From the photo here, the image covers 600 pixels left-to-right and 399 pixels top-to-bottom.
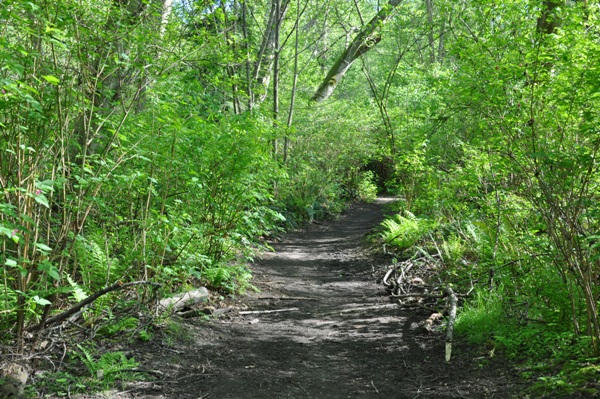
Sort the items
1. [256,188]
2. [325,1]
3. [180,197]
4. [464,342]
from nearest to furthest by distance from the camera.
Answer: [464,342] → [180,197] → [256,188] → [325,1]

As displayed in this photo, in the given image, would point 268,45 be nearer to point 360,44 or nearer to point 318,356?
point 360,44

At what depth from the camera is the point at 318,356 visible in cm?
525

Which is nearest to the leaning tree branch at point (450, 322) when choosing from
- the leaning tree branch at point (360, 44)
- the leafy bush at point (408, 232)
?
the leafy bush at point (408, 232)

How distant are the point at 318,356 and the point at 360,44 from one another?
1255cm

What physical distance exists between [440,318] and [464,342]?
96 cm

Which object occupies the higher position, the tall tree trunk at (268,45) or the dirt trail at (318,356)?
the tall tree trunk at (268,45)

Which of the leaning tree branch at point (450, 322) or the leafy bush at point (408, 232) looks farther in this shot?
the leafy bush at point (408, 232)

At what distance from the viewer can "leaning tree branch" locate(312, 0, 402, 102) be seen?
14.4 m

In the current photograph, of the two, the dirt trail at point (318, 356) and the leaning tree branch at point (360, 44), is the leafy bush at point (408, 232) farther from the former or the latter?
the leaning tree branch at point (360, 44)

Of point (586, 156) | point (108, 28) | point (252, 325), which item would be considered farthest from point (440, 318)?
point (108, 28)

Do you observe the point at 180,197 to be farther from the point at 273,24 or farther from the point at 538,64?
the point at 273,24

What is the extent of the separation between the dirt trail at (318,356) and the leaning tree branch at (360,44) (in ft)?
29.9

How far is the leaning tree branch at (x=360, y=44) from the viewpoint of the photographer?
47.2 feet

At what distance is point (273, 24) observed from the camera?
14336 millimetres
